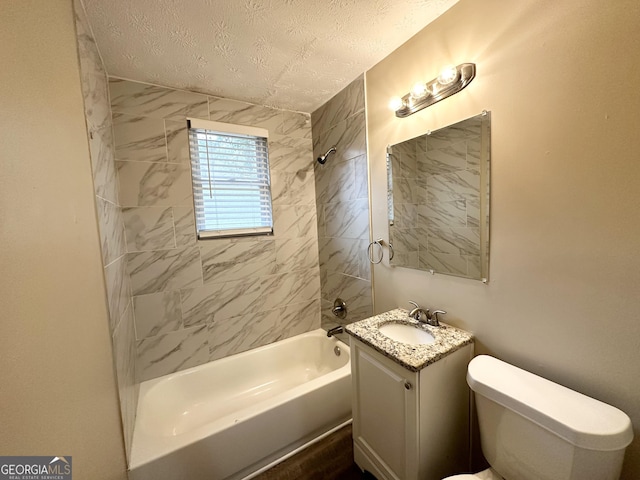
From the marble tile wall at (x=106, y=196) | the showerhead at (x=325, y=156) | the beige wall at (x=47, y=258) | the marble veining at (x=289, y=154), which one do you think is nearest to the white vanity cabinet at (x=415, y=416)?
the beige wall at (x=47, y=258)

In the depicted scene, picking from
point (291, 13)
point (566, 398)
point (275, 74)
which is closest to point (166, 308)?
point (275, 74)

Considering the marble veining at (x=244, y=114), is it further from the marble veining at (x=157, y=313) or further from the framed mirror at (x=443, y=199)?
the marble veining at (x=157, y=313)

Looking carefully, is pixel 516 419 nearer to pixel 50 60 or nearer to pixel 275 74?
pixel 50 60

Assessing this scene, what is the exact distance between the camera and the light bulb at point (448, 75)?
1165 mm

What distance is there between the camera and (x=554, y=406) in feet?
2.60

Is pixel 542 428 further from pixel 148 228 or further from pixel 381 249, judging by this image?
pixel 148 228

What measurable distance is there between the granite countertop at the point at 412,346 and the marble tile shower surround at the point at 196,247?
1.06m

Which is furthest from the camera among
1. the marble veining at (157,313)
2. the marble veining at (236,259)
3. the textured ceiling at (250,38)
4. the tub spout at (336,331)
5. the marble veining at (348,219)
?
the tub spout at (336,331)

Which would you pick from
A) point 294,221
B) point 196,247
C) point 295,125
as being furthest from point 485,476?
point 295,125

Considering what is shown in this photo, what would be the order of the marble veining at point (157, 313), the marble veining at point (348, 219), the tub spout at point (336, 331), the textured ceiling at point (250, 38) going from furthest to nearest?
the tub spout at point (336, 331)
the marble veining at point (348, 219)
the marble veining at point (157, 313)
the textured ceiling at point (250, 38)

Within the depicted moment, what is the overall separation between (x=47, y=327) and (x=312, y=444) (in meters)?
1.66

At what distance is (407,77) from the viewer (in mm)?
1430

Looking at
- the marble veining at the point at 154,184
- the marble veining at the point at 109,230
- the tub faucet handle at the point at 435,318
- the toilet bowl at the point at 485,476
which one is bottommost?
the toilet bowl at the point at 485,476

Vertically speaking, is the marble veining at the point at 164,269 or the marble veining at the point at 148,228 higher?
the marble veining at the point at 148,228
